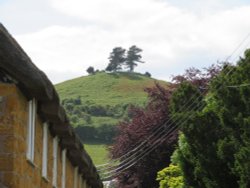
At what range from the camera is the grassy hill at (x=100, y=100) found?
5955 inches

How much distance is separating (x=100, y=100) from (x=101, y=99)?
2.18 ft

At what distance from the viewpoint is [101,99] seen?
17138 centimetres

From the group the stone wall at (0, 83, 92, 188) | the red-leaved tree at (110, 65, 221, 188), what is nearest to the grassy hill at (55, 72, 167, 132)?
the red-leaved tree at (110, 65, 221, 188)

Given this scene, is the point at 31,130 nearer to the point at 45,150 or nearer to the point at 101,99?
the point at 45,150

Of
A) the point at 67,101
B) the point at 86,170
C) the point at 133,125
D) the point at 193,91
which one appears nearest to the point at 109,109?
the point at 67,101

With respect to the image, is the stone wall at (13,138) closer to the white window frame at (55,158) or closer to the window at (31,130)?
the window at (31,130)

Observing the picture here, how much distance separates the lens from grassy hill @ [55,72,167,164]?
151 meters

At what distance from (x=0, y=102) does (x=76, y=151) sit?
9127mm

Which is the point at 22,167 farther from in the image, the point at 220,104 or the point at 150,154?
the point at 150,154

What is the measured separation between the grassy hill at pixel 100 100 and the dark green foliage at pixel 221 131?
97.6 m

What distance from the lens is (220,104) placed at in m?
40.3

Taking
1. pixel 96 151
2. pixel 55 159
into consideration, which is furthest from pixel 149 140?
pixel 96 151

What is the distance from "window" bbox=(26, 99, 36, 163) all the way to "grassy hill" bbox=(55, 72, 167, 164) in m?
122

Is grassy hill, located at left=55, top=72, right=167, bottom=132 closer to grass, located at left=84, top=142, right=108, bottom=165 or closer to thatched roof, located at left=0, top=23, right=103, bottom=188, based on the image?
grass, located at left=84, top=142, right=108, bottom=165
